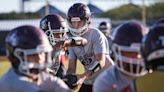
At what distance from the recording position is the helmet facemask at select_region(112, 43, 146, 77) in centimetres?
403

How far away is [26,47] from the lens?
4.07 metres

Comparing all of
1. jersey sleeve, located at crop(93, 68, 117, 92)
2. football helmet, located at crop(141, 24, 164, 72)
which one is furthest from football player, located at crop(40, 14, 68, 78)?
football helmet, located at crop(141, 24, 164, 72)

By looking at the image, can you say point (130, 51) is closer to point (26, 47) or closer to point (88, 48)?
point (26, 47)

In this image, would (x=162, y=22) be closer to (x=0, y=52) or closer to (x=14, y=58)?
(x=14, y=58)

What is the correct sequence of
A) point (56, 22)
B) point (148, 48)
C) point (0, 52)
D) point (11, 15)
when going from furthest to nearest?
point (11, 15) < point (0, 52) < point (56, 22) < point (148, 48)

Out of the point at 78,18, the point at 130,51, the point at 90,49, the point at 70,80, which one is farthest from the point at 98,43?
the point at 130,51

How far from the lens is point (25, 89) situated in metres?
4.03

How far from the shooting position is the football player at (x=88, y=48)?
6438 mm

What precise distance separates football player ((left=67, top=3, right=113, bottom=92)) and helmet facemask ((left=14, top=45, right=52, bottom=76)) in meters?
2.25

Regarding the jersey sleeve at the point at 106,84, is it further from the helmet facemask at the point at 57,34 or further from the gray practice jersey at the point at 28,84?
the helmet facemask at the point at 57,34

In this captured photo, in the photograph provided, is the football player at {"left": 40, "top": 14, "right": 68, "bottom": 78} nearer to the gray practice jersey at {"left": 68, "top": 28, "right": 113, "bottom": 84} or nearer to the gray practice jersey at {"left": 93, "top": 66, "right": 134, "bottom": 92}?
the gray practice jersey at {"left": 68, "top": 28, "right": 113, "bottom": 84}

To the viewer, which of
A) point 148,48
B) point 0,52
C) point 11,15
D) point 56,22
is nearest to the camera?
point 148,48

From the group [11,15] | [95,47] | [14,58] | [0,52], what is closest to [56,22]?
[95,47]

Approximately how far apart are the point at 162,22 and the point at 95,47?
243cm
